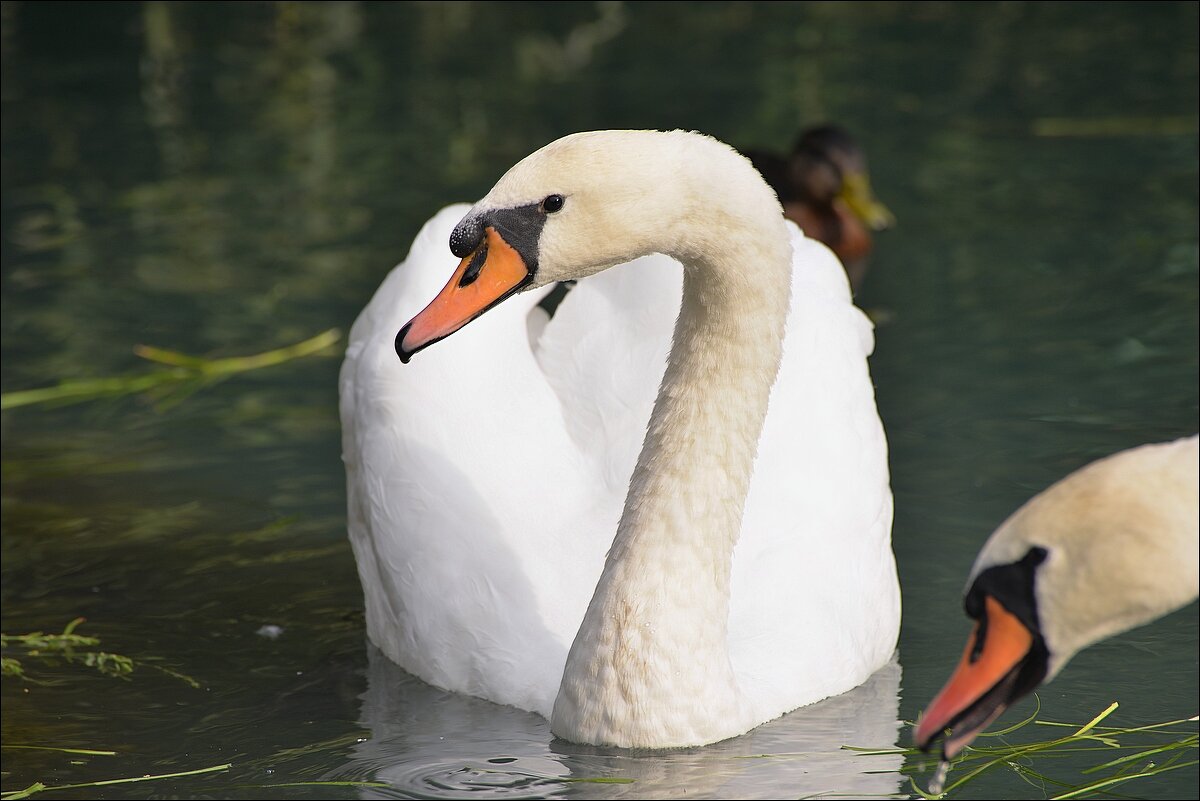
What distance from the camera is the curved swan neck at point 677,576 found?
4660 mm

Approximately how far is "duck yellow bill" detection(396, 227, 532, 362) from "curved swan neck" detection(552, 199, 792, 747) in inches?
23.8

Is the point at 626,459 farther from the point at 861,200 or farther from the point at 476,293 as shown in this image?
the point at 861,200

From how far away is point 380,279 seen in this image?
31.7 feet

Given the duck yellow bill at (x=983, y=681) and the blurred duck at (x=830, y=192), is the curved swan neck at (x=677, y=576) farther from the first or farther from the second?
the blurred duck at (x=830, y=192)

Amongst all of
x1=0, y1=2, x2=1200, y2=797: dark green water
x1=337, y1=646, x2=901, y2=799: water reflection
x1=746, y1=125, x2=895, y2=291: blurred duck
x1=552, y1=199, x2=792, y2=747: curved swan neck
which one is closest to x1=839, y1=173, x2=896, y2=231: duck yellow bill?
x1=746, y1=125, x2=895, y2=291: blurred duck

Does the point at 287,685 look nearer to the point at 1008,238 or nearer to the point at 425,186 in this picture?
the point at 1008,238

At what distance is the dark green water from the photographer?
523cm

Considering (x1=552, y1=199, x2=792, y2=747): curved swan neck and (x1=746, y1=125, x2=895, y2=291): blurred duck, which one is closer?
(x1=552, y1=199, x2=792, y2=747): curved swan neck

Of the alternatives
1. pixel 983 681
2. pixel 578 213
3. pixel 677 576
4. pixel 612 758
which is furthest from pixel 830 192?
pixel 983 681

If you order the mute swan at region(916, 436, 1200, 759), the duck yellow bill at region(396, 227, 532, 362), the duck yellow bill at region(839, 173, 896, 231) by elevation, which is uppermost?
the duck yellow bill at region(839, 173, 896, 231)

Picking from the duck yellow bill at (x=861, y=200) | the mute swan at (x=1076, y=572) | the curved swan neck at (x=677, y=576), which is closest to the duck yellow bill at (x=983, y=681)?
the mute swan at (x=1076, y=572)

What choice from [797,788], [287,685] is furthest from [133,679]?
[797,788]

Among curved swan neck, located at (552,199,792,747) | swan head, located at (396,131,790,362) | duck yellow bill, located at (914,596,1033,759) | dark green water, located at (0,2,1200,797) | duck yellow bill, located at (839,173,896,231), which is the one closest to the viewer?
duck yellow bill, located at (914,596,1033,759)

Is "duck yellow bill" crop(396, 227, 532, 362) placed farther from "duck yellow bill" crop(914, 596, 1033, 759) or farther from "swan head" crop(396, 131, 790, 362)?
"duck yellow bill" crop(914, 596, 1033, 759)
